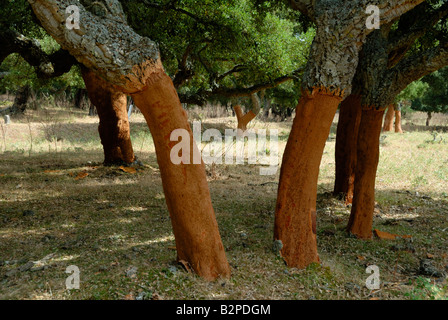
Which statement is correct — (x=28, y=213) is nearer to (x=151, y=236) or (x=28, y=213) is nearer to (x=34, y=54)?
(x=151, y=236)

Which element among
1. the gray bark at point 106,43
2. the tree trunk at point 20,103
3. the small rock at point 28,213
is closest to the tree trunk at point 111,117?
the small rock at point 28,213

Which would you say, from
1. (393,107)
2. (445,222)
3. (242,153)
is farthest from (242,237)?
(393,107)

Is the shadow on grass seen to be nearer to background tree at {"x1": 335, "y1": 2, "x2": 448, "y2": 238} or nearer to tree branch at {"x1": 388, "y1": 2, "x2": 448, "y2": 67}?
background tree at {"x1": 335, "y1": 2, "x2": 448, "y2": 238}

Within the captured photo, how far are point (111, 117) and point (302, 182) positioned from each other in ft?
22.3

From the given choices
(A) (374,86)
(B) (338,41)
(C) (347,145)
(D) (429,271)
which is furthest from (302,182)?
(C) (347,145)

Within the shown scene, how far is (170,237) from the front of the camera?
4977 mm

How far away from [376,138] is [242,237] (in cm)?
223

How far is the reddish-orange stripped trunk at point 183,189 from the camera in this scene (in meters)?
3.22

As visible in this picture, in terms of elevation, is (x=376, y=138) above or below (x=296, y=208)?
above

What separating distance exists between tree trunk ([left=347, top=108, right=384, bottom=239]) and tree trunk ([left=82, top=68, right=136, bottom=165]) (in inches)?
248

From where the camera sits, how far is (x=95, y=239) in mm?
4742

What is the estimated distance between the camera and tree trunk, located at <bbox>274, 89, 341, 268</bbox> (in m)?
3.74

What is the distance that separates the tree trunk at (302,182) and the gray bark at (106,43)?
1.56 metres
